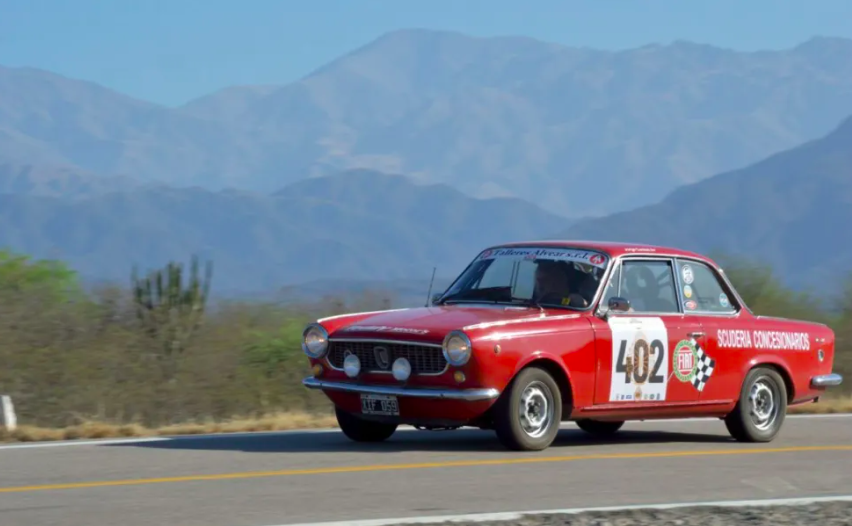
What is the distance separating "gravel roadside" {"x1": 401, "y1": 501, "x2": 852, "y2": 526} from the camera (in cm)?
813

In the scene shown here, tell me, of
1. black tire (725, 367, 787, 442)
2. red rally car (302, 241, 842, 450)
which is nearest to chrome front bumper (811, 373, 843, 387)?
red rally car (302, 241, 842, 450)

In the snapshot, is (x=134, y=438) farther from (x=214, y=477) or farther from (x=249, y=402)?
(x=249, y=402)

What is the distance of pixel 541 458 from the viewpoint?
35.2 feet

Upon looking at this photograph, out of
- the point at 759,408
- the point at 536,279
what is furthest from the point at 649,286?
the point at 759,408

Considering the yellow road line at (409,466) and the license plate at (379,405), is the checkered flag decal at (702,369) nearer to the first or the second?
the yellow road line at (409,466)

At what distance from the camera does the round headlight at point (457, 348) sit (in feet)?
34.4

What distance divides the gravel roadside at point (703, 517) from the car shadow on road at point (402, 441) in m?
2.87

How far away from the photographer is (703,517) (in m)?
8.36

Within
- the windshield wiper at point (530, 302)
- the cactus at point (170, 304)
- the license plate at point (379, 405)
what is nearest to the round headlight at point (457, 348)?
the license plate at point (379, 405)

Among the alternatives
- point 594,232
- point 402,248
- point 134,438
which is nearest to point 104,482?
point 134,438

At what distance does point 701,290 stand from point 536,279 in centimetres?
160

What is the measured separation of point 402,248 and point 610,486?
535 ft

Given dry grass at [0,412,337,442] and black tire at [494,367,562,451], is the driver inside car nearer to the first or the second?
black tire at [494,367,562,451]

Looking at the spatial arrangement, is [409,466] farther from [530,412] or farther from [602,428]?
[602,428]
